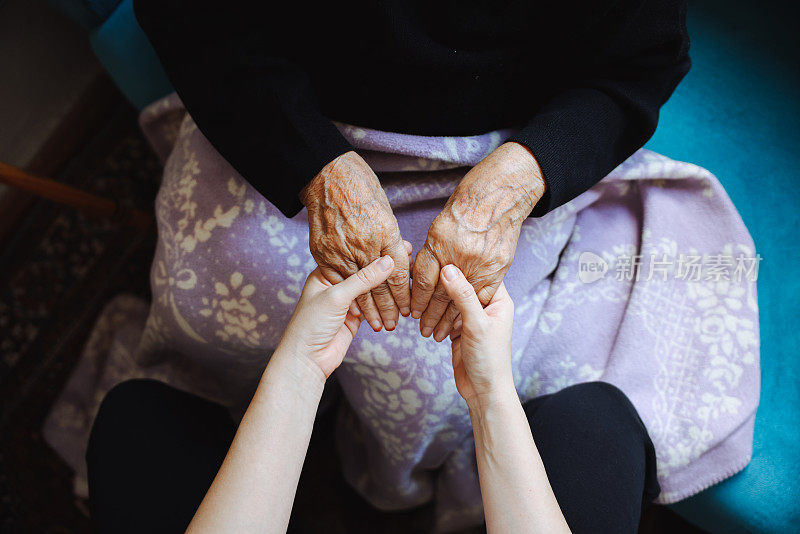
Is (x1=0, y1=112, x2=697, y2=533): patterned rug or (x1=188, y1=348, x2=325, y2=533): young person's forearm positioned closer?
(x1=188, y1=348, x2=325, y2=533): young person's forearm

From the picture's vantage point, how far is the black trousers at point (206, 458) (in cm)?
74

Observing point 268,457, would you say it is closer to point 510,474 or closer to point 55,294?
point 510,474

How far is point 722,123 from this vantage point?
104 centimetres

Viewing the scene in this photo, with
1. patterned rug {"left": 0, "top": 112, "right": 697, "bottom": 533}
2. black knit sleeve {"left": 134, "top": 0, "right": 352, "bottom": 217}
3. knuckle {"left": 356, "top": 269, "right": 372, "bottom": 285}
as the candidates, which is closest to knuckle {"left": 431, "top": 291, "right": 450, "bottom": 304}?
knuckle {"left": 356, "top": 269, "right": 372, "bottom": 285}

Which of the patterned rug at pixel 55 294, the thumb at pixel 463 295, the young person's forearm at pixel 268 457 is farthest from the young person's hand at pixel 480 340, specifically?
the patterned rug at pixel 55 294

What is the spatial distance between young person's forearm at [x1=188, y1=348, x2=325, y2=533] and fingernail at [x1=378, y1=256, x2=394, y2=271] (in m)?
0.16

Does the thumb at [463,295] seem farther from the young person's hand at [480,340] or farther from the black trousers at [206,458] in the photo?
the black trousers at [206,458]

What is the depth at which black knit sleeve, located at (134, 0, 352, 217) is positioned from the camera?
750mm

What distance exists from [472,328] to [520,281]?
180 mm

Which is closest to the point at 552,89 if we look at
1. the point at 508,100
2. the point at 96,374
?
the point at 508,100

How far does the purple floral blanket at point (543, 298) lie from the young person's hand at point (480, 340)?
0.11 meters

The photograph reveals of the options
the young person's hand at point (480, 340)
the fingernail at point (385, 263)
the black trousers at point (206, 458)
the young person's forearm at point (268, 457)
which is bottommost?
the black trousers at point (206, 458)

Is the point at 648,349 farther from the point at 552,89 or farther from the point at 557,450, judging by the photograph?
the point at 552,89

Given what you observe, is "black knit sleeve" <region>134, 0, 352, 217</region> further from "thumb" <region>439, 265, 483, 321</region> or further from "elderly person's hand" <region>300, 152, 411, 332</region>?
"thumb" <region>439, 265, 483, 321</region>
